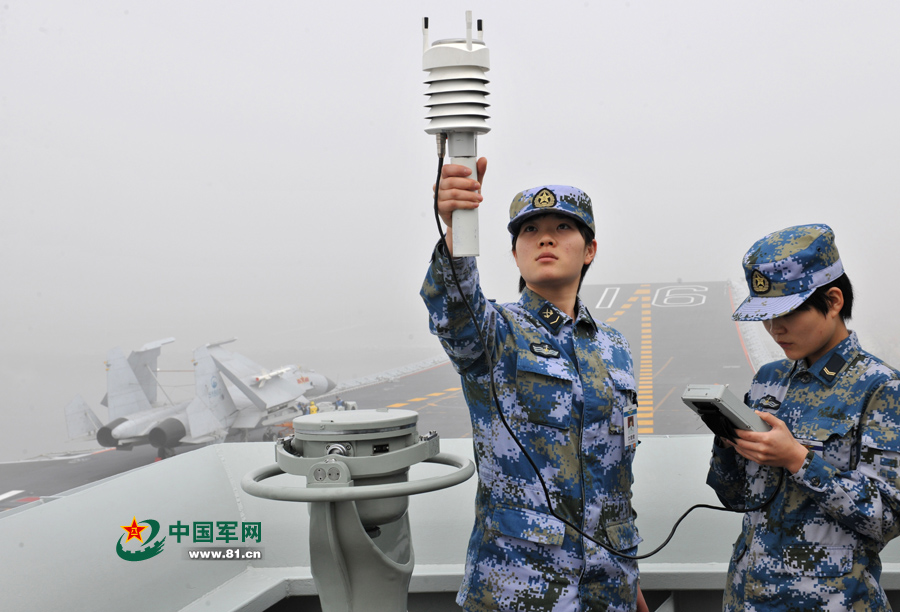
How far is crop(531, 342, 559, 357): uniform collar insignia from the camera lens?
4.50ft

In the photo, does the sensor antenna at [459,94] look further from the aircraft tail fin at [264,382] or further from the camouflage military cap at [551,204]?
the aircraft tail fin at [264,382]

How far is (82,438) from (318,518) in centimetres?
2154

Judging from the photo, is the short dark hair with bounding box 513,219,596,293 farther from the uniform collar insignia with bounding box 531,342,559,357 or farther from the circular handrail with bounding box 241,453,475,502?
the circular handrail with bounding box 241,453,475,502

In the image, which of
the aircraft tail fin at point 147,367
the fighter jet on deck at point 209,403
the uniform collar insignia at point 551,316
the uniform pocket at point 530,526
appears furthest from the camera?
the aircraft tail fin at point 147,367

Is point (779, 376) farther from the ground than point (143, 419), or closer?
farther from the ground

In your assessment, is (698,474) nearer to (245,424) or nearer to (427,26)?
(427,26)

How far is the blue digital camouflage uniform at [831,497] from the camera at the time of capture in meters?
1.20

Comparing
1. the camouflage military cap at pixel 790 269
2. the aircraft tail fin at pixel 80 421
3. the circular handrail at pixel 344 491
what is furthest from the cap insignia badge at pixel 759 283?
the aircraft tail fin at pixel 80 421

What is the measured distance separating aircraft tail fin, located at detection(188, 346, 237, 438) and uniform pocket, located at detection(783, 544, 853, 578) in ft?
56.4

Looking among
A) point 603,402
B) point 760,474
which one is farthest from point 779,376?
point 603,402

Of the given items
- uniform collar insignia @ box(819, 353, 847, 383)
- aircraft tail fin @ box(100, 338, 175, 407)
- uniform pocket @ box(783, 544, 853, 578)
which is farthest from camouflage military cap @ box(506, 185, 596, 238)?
aircraft tail fin @ box(100, 338, 175, 407)

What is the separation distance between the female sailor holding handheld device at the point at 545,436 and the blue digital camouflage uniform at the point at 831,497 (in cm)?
25

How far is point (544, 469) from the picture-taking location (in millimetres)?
1356

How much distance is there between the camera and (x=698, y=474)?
8.32 feet
